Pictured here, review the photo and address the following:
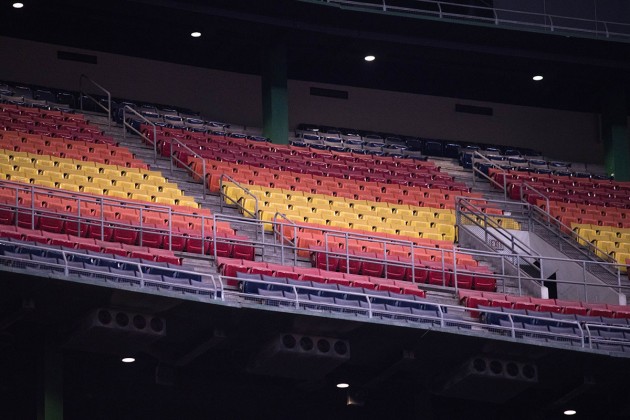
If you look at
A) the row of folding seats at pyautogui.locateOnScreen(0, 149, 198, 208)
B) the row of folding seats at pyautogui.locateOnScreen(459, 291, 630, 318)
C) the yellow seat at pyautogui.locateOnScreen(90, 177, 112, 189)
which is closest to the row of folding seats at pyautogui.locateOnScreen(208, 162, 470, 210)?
the row of folding seats at pyautogui.locateOnScreen(0, 149, 198, 208)

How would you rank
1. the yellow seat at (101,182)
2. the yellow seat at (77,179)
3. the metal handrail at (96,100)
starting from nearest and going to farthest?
the yellow seat at (77,179)
the yellow seat at (101,182)
the metal handrail at (96,100)

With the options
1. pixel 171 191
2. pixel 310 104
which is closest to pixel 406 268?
pixel 171 191

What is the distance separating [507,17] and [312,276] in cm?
1115

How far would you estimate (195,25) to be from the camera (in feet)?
84.0

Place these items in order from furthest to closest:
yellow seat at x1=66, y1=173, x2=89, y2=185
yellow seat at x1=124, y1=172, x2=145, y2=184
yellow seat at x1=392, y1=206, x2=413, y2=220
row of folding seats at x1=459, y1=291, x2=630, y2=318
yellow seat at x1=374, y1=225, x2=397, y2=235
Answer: yellow seat at x1=392, y1=206, x2=413, y2=220 < yellow seat at x1=374, y1=225, x2=397, y2=235 < yellow seat at x1=124, y1=172, x2=145, y2=184 < yellow seat at x1=66, y1=173, x2=89, y2=185 < row of folding seats at x1=459, y1=291, x2=630, y2=318

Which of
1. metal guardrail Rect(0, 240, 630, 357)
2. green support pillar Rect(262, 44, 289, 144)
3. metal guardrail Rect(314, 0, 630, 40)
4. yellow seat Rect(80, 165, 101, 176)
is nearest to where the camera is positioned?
metal guardrail Rect(0, 240, 630, 357)

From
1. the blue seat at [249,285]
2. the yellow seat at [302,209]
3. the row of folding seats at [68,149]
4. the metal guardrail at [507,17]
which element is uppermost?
Result: the metal guardrail at [507,17]

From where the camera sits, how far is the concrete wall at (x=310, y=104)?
26.8 metres

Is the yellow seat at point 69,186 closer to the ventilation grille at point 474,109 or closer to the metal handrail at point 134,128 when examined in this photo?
the metal handrail at point 134,128

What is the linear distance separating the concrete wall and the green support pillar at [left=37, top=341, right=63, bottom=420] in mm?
11062

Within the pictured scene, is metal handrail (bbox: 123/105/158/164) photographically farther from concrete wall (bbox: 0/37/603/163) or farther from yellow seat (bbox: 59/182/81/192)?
yellow seat (bbox: 59/182/81/192)

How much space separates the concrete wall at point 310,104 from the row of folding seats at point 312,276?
1026cm

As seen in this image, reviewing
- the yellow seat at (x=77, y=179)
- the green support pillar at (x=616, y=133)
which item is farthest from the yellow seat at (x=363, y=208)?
the green support pillar at (x=616, y=133)

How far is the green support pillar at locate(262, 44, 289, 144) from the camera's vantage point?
26266mm
